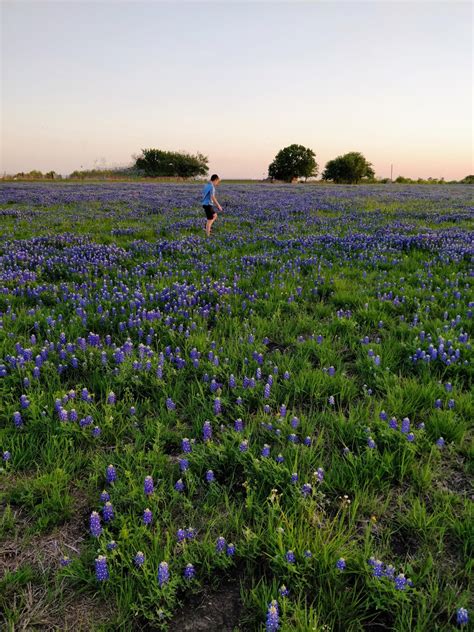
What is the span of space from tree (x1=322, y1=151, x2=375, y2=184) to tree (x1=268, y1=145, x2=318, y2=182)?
16.7ft

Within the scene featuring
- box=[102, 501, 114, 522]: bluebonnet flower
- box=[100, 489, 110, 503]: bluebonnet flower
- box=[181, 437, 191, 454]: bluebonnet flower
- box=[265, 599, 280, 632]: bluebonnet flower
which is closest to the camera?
box=[265, 599, 280, 632]: bluebonnet flower

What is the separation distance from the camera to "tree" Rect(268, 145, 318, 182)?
3989 inches

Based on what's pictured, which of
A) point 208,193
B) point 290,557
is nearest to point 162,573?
point 290,557

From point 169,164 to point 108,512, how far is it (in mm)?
106550

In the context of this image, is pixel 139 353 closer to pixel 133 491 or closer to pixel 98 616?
pixel 133 491

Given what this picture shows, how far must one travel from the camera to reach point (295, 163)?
101750 mm

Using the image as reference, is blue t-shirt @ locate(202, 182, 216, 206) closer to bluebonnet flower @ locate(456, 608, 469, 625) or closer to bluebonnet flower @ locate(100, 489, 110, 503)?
bluebonnet flower @ locate(100, 489, 110, 503)

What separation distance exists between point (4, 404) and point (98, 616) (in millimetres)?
2290

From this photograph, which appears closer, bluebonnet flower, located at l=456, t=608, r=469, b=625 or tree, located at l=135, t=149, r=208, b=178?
bluebonnet flower, located at l=456, t=608, r=469, b=625

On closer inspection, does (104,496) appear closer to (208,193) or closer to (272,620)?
(272,620)

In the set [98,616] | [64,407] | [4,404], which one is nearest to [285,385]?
[64,407]

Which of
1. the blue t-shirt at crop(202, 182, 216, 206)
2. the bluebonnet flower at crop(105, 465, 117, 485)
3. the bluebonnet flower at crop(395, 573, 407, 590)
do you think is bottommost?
the bluebonnet flower at crop(395, 573, 407, 590)

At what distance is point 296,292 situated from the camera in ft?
21.5

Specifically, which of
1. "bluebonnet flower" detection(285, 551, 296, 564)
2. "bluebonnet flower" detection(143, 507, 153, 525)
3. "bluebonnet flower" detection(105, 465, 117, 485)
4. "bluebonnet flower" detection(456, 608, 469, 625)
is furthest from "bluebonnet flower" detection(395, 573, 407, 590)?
"bluebonnet flower" detection(105, 465, 117, 485)
